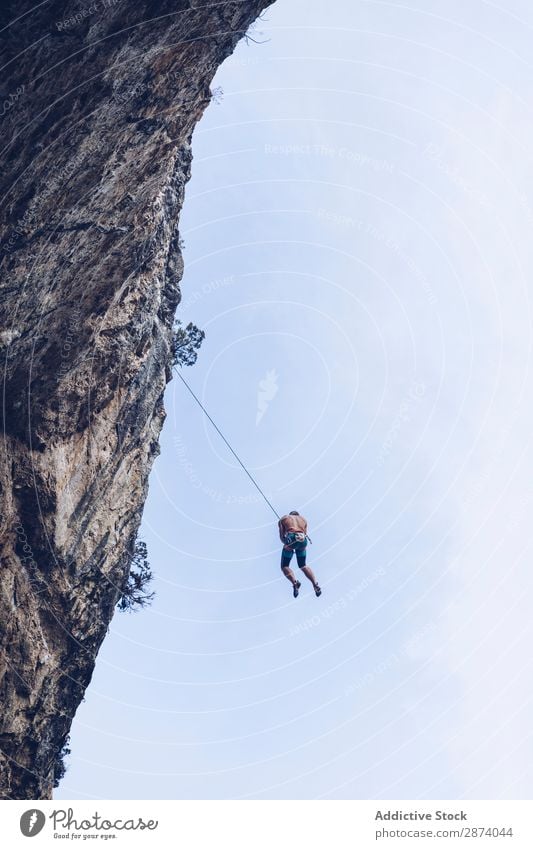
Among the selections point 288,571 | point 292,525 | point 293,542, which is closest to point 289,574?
point 288,571

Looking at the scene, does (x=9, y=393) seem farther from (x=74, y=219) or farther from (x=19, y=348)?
(x=74, y=219)

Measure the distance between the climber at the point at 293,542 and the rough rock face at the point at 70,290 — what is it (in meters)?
6.69

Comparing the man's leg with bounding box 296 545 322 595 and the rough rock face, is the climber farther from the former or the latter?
the rough rock face

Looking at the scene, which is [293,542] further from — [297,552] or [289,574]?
[289,574]

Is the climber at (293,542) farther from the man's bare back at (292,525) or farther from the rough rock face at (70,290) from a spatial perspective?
the rough rock face at (70,290)

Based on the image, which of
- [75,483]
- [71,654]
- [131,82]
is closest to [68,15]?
[131,82]

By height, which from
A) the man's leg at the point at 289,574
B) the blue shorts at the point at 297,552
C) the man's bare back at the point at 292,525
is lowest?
the man's leg at the point at 289,574

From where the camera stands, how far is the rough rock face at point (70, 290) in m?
22.3

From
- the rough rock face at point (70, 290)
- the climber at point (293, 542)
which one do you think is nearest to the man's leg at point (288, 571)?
the climber at point (293, 542)

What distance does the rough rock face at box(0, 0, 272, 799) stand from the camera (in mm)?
22328

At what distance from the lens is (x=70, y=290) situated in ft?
82.4

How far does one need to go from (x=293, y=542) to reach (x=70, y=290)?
1179cm

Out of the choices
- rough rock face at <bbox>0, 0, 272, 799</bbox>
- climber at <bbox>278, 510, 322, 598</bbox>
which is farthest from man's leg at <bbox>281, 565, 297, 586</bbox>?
rough rock face at <bbox>0, 0, 272, 799</bbox>

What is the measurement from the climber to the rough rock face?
6.69m
